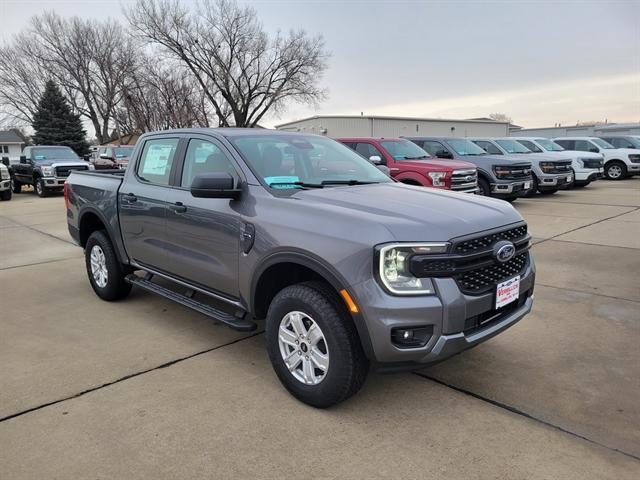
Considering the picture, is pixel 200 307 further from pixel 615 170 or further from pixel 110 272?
pixel 615 170

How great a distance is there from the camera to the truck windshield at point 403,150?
438 inches

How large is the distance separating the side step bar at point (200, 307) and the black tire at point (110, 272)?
0.45 feet

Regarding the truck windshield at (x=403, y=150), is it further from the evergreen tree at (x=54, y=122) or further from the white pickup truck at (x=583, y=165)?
the evergreen tree at (x=54, y=122)

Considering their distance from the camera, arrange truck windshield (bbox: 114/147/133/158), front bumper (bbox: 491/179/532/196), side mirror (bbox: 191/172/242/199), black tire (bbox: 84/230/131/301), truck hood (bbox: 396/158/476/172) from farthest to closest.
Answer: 1. truck windshield (bbox: 114/147/133/158)
2. front bumper (bbox: 491/179/532/196)
3. truck hood (bbox: 396/158/476/172)
4. black tire (bbox: 84/230/131/301)
5. side mirror (bbox: 191/172/242/199)

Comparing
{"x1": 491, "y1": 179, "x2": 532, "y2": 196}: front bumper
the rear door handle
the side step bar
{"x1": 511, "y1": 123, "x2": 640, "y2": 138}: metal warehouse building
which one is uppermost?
{"x1": 511, "y1": 123, "x2": 640, "y2": 138}: metal warehouse building

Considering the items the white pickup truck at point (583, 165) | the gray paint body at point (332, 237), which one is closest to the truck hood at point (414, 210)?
the gray paint body at point (332, 237)

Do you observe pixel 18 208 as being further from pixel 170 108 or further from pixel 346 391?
pixel 170 108

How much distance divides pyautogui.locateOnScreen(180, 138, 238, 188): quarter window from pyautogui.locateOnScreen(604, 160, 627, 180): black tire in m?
21.9

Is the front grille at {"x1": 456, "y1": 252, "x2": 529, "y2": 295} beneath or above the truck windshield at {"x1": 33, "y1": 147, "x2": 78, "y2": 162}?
beneath

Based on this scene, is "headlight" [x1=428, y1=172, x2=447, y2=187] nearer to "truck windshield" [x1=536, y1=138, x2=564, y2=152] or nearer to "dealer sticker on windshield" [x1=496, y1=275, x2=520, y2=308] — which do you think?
"dealer sticker on windshield" [x1=496, y1=275, x2=520, y2=308]

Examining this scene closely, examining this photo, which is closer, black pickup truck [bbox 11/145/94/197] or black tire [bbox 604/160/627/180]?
black pickup truck [bbox 11/145/94/197]

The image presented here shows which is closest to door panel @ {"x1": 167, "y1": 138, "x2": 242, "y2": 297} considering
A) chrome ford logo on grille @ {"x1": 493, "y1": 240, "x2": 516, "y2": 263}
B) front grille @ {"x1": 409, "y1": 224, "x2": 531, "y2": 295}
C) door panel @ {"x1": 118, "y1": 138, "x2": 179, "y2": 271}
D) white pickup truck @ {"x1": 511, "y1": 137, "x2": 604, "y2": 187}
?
door panel @ {"x1": 118, "y1": 138, "x2": 179, "y2": 271}

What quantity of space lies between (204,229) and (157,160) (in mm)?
1213

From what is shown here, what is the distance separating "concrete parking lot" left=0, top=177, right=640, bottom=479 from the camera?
261cm
